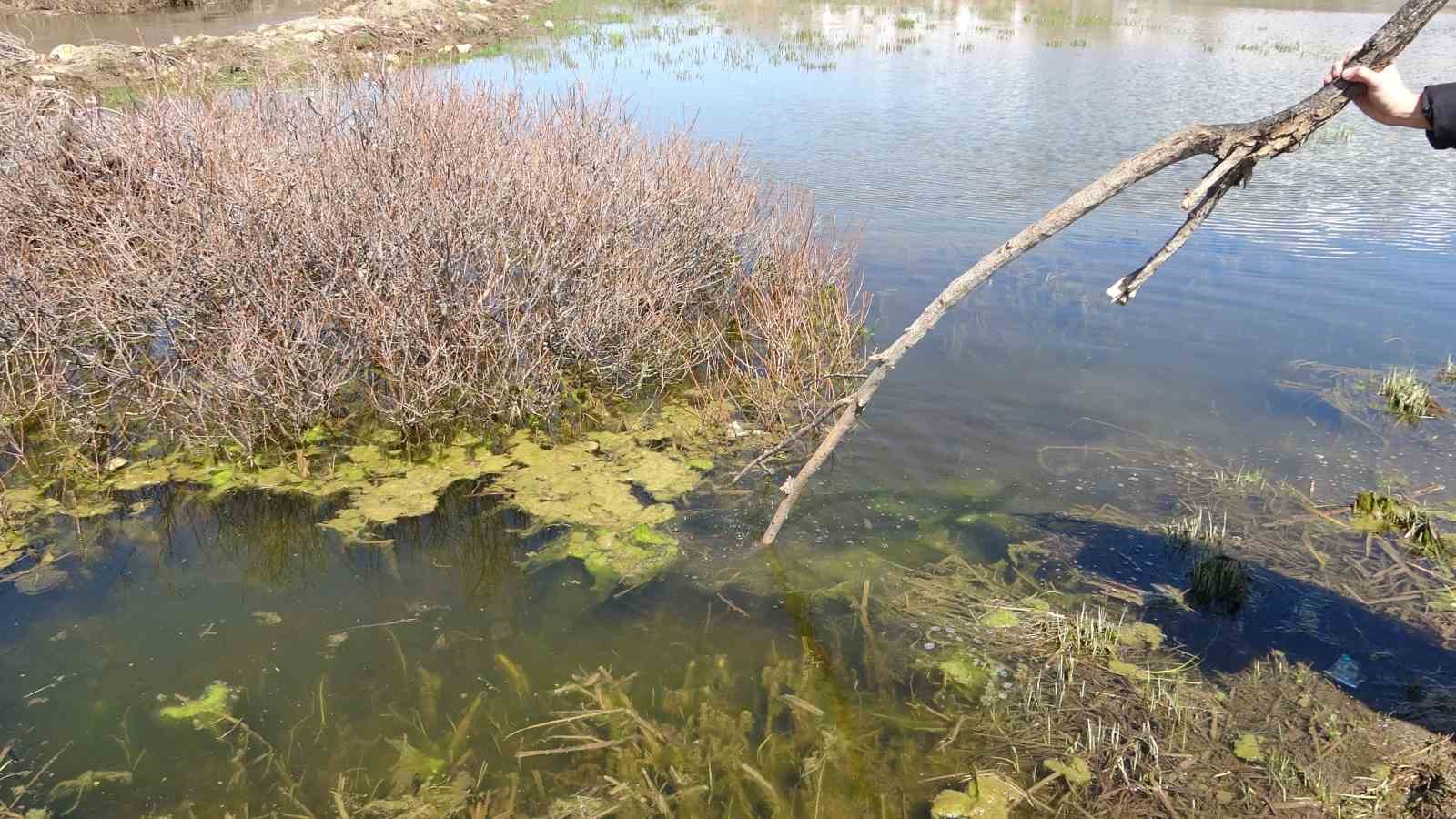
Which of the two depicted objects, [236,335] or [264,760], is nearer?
[264,760]

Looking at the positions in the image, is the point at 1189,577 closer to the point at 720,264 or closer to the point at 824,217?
the point at 720,264

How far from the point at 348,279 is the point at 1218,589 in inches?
191

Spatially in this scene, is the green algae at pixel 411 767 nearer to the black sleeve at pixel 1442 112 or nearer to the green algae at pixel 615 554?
the green algae at pixel 615 554

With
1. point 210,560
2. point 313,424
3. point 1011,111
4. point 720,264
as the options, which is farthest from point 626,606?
point 1011,111

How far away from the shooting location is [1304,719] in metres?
3.65

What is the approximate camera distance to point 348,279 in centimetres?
559

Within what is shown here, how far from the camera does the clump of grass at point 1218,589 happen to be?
4414 mm

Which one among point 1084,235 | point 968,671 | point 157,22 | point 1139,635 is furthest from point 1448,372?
point 157,22

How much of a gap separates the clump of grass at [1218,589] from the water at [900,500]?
115 mm

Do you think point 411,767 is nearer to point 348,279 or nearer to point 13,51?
point 348,279

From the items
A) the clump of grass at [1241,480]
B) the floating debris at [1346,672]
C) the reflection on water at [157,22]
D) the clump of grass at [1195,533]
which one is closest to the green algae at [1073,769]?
the floating debris at [1346,672]

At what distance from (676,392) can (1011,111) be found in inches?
453

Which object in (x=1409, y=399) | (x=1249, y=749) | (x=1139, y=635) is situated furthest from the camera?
(x=1409, y=399)

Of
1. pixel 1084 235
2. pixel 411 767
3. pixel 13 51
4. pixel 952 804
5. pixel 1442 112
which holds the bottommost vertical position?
pixel 952 804
